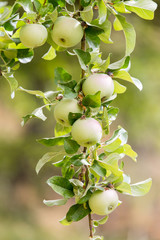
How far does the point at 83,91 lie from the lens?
448 millimetres

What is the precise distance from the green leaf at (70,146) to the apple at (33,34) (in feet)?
0.39

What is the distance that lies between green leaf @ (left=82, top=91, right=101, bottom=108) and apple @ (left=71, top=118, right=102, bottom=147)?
18mm

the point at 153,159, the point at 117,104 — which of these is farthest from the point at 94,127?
the point at 153,159

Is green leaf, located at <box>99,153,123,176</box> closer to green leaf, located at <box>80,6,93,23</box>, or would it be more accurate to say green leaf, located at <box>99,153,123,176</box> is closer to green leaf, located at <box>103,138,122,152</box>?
green leaf, located at <box>103,138,122,152</box>

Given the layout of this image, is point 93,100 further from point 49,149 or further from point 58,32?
point 49,149

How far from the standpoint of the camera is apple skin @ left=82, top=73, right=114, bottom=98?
431 mm

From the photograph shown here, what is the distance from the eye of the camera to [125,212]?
2.44m

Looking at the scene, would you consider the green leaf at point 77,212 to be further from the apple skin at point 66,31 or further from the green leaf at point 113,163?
the apple skin at point 66,31

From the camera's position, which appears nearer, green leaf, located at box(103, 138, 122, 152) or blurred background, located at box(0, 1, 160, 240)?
green leaf, located at box(103, 138, 122, 152)

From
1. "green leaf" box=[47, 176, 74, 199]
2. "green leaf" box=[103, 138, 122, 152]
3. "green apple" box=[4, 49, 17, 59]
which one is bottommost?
"green leaf" box=[47, 176, 74, 199]

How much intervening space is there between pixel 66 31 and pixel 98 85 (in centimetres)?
7

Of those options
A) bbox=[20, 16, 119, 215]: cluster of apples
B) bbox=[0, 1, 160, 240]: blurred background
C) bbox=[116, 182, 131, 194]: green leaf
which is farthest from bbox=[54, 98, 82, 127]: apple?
bbox=[0, 1, 160, 240]: blurred background

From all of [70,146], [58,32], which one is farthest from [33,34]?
[70,146]

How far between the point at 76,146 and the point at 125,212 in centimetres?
207
